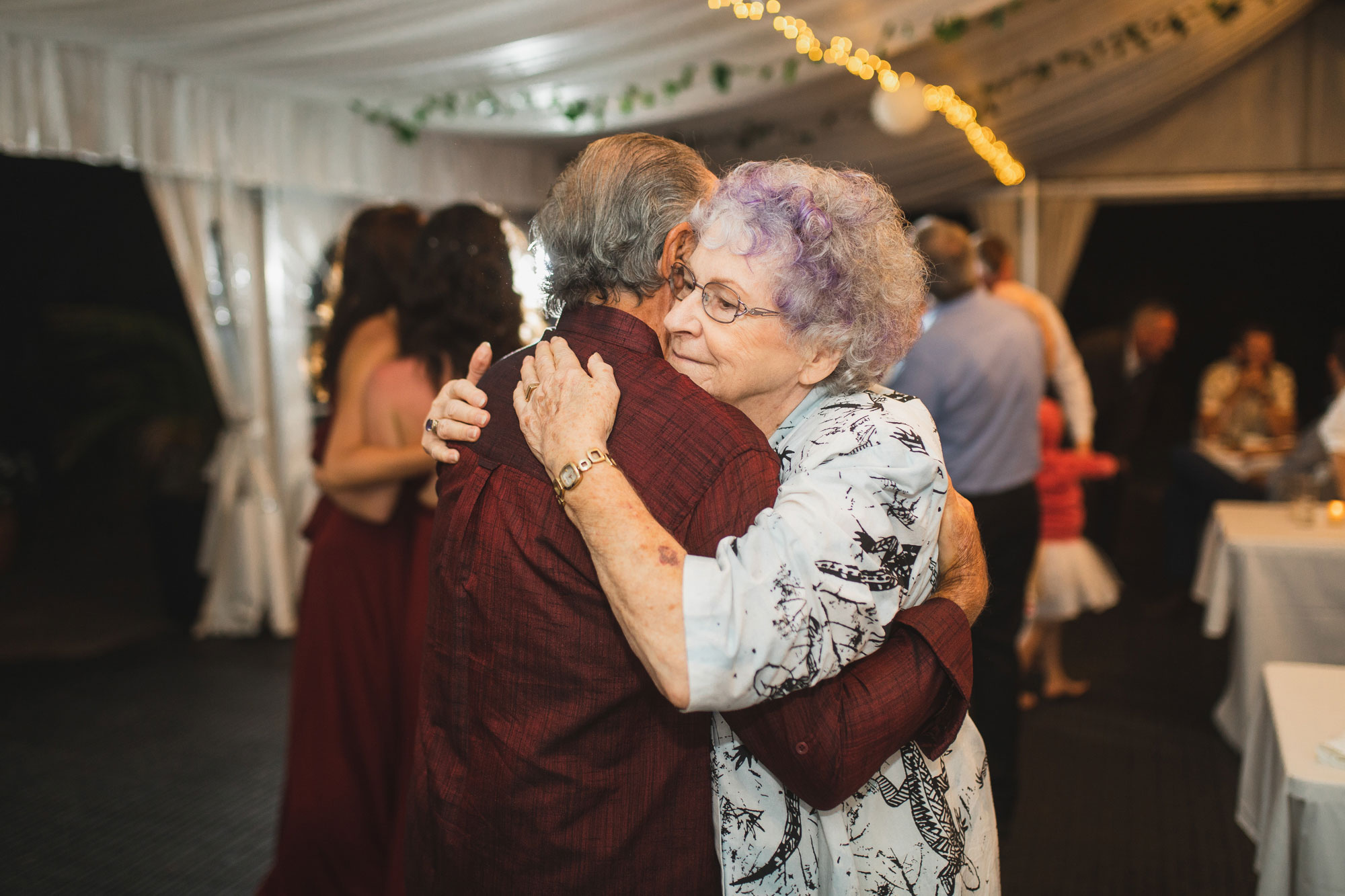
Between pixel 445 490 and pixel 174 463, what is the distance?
166 inches

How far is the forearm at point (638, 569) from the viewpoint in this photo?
0.93 metres

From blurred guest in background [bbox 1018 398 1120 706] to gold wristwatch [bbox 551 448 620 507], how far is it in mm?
3112

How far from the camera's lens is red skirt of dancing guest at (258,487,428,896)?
2.31 m

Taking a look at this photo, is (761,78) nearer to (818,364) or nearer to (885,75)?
(885,75)

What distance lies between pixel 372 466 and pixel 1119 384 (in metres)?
5.51

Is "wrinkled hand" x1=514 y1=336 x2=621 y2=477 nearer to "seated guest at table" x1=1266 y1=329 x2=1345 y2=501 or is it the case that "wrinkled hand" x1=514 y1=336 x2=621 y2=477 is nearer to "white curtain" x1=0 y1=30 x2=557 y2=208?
"white curtain" x1=0 y1=30 x2=557 y2=208

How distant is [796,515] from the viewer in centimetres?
96

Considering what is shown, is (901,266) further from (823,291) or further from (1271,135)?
(1271,135)

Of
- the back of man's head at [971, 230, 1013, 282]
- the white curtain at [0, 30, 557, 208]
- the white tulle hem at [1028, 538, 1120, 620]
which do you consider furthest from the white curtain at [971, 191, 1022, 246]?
the white tulle hem at [1028, 538, 1120, 620]

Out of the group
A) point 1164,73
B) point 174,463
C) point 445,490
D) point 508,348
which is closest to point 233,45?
point 508,348

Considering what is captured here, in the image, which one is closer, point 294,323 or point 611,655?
point 611,655

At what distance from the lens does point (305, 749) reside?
2.36m

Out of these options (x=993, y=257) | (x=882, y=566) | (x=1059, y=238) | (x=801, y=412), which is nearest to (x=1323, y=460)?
(x=993, y=257)

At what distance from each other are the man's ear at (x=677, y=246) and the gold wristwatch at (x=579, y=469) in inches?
10.2
